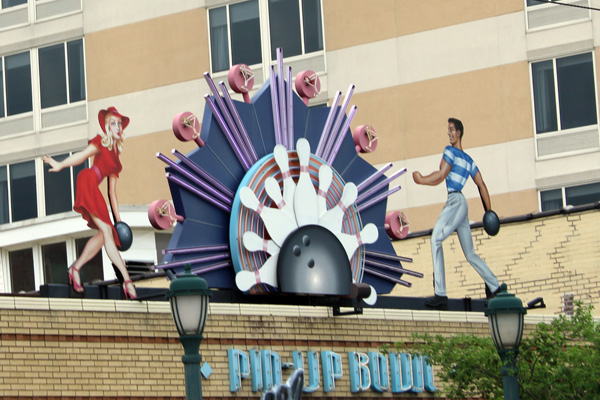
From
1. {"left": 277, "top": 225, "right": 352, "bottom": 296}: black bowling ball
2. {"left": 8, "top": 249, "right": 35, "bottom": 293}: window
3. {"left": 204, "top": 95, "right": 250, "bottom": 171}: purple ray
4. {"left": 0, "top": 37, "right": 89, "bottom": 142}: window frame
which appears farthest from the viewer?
{"left": 0, "top": 37, "right": 89, "bottom": 142}: window frame

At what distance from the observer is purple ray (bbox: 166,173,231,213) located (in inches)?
869

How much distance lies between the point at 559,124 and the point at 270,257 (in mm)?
16510

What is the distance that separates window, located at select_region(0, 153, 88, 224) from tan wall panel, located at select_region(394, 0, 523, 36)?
36.8 ft

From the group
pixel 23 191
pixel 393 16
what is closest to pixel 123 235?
pixel 393 16

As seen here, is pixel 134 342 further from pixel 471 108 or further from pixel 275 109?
pixel 471 108

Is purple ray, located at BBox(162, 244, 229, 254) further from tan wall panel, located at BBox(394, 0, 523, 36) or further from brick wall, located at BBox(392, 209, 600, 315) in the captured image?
tan wall panel, located at BBox(394, 0, 523, 36)

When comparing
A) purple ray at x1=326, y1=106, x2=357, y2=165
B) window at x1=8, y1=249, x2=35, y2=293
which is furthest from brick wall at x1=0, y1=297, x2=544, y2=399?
window at x1=8, y1=249, x2=35, y2=293

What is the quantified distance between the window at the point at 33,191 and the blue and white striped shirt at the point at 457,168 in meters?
19.6

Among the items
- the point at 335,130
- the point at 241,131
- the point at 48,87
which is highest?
the point at 48,87

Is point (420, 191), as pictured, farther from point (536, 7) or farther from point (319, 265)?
point (319, 265)

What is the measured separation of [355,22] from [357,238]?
16.8 metres

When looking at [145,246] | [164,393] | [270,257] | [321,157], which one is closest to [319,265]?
[270,257]

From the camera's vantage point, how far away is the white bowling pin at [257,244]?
22.3m

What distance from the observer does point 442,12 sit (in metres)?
38.9
